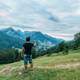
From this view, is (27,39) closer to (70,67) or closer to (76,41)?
(70,67)

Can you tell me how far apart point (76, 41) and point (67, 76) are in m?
118

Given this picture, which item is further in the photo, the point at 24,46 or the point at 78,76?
the point at 24,46

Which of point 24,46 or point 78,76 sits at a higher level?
point 24,46

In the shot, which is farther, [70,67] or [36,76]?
[70,67]

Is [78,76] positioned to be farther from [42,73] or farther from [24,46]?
[24,46]

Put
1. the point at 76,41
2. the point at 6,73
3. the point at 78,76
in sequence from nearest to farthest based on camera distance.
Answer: the point at 78,76, the point at 6,73, the point at 76,41

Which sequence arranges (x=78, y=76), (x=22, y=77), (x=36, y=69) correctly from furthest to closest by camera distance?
(x=36, y=69)
(x=22, y=77)
(x=78, y=76)

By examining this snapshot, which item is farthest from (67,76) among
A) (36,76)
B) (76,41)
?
(76,41)

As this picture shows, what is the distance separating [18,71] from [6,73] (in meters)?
2.15

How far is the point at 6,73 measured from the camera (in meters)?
31.4

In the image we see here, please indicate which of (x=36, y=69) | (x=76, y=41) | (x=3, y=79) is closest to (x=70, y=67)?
(x=36, y=69)

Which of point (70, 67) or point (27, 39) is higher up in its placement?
point (27, 39)

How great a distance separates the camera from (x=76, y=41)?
467 ft

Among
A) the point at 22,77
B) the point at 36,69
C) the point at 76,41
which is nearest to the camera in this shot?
the point at 22,77
